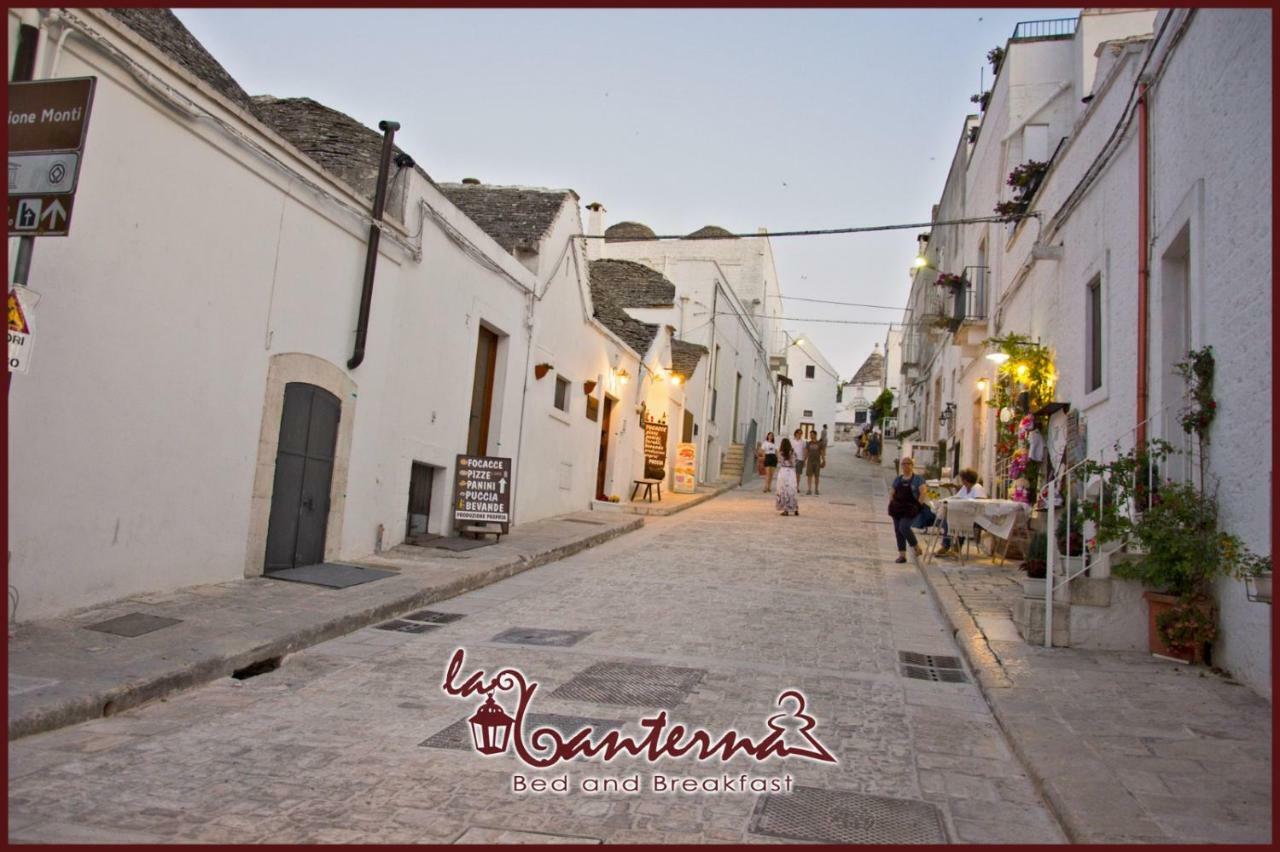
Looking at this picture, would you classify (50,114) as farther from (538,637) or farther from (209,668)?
(538,637)

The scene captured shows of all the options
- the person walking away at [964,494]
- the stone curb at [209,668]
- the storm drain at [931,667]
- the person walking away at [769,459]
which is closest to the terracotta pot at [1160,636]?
the storm drain at [931,667]

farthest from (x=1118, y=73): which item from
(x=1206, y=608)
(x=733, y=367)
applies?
(x=733, y=367)

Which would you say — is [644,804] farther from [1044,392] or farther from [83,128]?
[1044,392]

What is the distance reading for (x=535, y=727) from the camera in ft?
16.2

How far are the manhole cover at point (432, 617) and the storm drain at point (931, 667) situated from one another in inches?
149

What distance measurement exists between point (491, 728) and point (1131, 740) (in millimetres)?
3360

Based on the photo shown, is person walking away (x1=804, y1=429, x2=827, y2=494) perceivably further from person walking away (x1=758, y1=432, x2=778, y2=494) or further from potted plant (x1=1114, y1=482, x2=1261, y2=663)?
potted plant (x1=1114, y1=482, x2=1261, y2=663)

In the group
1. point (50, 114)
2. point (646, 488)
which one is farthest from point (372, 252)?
point (646, 488)

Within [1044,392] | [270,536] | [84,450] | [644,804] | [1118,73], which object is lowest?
[644,804]

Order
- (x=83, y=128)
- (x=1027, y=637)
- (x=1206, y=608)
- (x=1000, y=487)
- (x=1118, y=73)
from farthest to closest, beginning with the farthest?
(x=1000, y=487)
(x=1118, y=73)
(x=1027, y=637)
(x=1206, y=608)
(x=83, y=128)

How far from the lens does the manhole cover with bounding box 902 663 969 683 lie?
6.59 metres

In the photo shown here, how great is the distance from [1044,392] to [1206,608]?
6389mm

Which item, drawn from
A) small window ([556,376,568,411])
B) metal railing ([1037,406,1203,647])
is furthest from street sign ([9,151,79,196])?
small window ([556,376,568,411])

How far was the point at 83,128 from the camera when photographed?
16.7 feet
